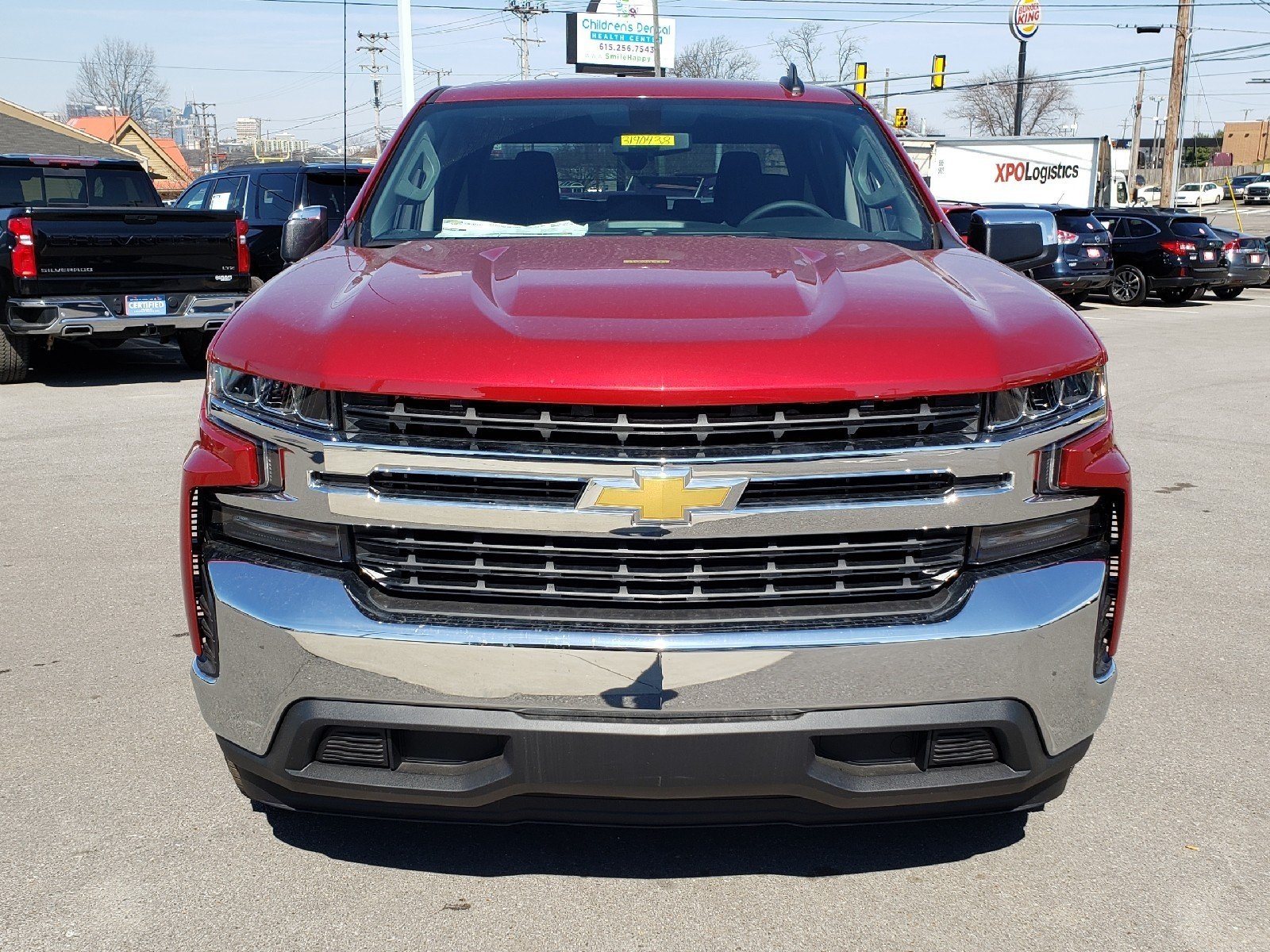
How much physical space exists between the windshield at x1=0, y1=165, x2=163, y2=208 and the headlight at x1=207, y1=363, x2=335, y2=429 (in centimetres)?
1052

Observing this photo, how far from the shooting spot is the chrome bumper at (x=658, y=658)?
8.07 feet

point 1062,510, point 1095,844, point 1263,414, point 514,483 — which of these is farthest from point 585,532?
point 1263,414

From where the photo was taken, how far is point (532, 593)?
255cm

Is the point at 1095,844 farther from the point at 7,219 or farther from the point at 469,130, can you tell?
the point at 7,219

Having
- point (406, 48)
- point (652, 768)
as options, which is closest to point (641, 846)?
point (652, 768)

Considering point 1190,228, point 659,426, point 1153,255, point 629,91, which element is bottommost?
point 1153,255

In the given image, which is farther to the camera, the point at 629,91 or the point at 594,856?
the point at 629,91

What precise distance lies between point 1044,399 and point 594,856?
1510mm

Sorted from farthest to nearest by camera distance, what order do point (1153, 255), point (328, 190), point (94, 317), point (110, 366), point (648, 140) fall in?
point (1153, 255) → point (328, 190) → point (110, 366) → point (94, 317) → point (648, 140)

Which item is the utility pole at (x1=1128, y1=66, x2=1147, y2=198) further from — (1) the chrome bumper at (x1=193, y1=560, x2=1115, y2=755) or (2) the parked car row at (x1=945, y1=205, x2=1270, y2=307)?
(1) the chrome bumper at (x1=193, y1=560, x2=1115, y2=755)

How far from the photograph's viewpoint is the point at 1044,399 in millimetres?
2670

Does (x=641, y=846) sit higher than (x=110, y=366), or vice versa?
(x=641, y=846)

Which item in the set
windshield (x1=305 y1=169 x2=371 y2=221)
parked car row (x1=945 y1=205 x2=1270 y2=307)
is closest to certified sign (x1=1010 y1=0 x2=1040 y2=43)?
parked car row (x1=945 y1=205 x2=1270 y2=307)

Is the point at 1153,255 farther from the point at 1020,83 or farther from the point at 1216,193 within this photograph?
the point at 1216,193
